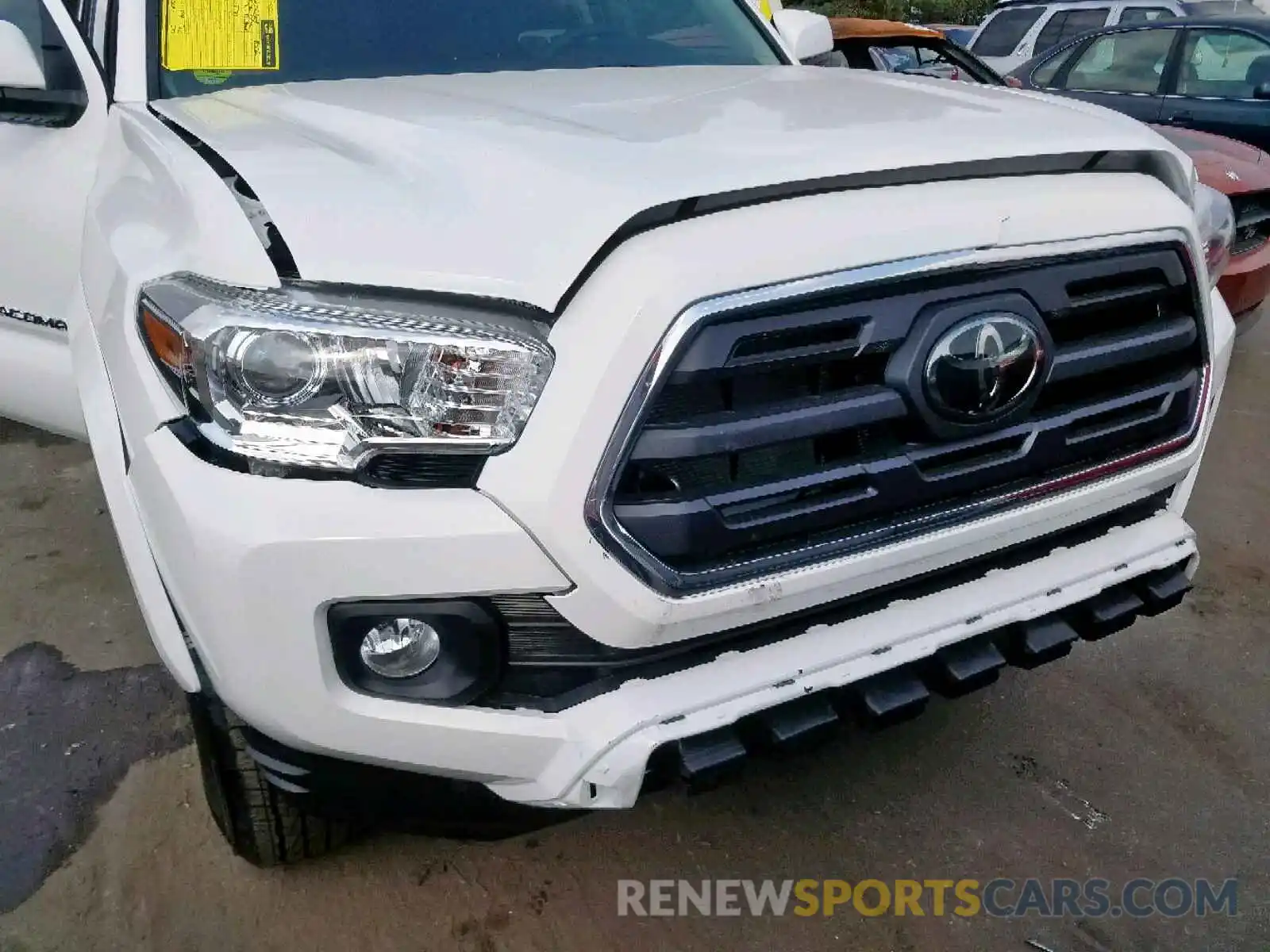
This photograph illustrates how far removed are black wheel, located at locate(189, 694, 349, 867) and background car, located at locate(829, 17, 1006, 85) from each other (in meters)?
5.42

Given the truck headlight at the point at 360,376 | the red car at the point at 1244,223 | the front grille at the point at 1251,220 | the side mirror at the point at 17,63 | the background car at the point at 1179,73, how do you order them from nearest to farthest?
the truck headlight at the point at 360,376, the side mirror at the point at 17,63, the red car at the point at 1244,223, the front grille at the point at 1251,220, the background car at the point at 1179,73

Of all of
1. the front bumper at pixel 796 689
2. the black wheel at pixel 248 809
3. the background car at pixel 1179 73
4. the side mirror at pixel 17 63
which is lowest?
the black wheel at pixel 248 809

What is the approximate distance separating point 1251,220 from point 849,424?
4.01m

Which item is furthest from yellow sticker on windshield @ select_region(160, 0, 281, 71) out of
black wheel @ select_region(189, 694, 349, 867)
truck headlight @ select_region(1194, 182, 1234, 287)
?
truck headlight @ select_region(1194, 182, 1234, 287)

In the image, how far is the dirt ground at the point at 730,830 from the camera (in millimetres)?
2018

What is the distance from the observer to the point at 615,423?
55.7 inches

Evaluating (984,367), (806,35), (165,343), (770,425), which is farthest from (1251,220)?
(165,343)

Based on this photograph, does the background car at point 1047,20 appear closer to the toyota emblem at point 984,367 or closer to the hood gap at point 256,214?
the toyota emblem at point 984,367

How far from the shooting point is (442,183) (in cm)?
162

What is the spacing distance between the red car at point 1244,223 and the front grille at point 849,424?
2854 mm

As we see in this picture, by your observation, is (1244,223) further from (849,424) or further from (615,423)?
(615,423)

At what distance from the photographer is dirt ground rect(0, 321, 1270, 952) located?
202 centimetres

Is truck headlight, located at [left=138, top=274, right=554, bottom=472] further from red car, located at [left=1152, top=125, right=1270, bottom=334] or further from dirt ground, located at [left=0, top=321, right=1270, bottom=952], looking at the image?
red car, located at [left=1152, top=125, right=1270, bottom=334]

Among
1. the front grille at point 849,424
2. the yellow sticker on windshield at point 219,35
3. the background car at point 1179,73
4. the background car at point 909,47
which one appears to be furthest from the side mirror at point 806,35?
the background car at point 1179,73
